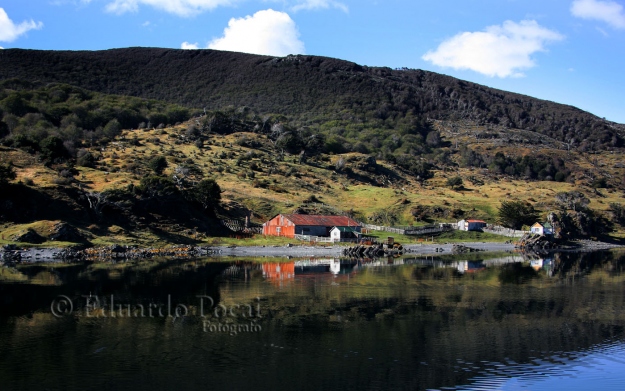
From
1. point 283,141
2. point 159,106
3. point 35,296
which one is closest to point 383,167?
point 283,141

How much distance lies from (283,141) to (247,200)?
45.4m

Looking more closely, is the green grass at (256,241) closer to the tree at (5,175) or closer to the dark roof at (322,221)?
the dark roof at (322,221)

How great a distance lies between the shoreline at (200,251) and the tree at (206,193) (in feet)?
51.7

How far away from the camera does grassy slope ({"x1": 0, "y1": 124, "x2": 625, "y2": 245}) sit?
283 feet

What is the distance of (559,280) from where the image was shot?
53500mm

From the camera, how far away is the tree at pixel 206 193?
293 ft

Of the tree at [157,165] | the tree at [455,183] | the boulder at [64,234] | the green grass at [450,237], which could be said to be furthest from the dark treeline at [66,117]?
the tree at [455,183]

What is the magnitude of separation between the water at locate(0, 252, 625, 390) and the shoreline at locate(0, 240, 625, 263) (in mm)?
8432

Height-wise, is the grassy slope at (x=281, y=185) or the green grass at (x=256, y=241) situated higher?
the grassy slope at (x=281, y=185)

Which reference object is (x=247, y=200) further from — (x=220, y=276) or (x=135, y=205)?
(x=220, y=276)

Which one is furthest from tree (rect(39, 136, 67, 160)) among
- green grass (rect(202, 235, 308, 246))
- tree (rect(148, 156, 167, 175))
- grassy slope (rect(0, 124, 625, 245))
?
green grass (rect(202, 235, 308, 246))

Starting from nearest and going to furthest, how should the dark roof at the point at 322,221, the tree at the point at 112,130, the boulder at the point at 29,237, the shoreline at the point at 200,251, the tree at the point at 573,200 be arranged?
the shoreline at the point at 200,251 < the boulder at the point at 29,237 < the dark roof at the point at 322,221 < the tree at the point at 573,200 < the tree at the point at 112,130

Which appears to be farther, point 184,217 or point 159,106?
point 159,106

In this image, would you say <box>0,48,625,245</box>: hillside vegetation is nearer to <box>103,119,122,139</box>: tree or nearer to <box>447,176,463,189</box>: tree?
<box>103,119,122,139</box>: tree
